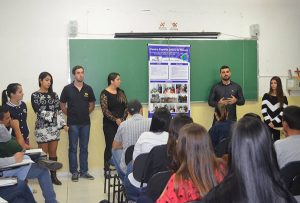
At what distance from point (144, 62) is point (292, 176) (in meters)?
4.12

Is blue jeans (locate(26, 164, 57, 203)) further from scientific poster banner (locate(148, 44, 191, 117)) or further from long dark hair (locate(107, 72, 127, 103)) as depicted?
scientific poster banner (locate(148, 44, 191, 117))

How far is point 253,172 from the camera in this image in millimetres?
1295

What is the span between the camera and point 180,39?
6.21m

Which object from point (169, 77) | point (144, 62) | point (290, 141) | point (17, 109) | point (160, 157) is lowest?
point (160, 157)

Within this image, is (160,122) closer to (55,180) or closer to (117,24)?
(55,180)

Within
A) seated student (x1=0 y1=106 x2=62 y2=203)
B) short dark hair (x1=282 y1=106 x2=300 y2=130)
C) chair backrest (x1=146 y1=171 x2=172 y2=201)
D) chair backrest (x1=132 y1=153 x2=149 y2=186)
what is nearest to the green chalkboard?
seated student (x1=0 y1=106 x2=62 y2=203)

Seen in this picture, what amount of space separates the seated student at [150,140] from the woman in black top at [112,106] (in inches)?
95.1

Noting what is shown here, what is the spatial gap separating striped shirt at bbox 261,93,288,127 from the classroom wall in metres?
0.53

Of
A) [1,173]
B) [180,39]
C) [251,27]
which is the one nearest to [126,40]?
[180,39]

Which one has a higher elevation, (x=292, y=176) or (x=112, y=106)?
(x=112, y=106)

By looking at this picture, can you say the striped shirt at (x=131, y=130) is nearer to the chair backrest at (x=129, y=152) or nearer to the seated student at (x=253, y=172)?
the chair backrest at (x=129, y=152)

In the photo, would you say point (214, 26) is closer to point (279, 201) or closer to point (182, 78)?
point (182, 78)

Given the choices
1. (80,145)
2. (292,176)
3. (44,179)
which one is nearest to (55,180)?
(80,145)

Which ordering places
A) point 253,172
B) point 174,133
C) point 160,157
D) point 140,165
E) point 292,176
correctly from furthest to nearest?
point 140,165 → point 160,157 → point 174,133 → point 292,176 → point 253,172
